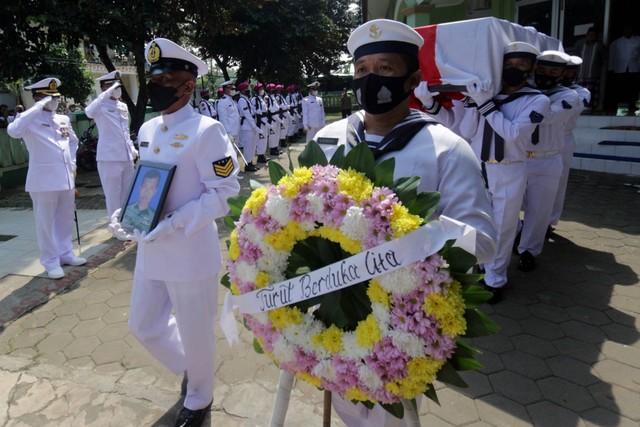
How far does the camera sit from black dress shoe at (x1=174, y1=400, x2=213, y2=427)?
275cm

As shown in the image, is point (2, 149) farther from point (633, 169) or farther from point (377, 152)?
point (633, 169)

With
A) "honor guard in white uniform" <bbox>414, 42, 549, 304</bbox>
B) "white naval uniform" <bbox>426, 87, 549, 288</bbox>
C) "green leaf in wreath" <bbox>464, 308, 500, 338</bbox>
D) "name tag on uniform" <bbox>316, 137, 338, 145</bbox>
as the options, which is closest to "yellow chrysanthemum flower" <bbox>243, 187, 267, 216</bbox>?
"name tag on uniform" <bbox>316, 137, 338, 145</bbox>

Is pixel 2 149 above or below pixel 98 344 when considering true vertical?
above

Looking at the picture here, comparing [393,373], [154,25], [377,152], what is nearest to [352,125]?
[377,152]

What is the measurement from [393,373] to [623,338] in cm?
309

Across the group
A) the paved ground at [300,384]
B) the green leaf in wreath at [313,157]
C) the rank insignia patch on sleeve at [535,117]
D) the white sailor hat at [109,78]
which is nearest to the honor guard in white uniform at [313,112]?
the white sailor hat at [109,78]

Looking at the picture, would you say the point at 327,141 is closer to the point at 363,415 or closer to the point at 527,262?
the point at 363,415

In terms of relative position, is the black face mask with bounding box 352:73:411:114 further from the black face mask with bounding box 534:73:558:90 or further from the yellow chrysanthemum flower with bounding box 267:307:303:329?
the black face mask with bounding box 534:73:558:90

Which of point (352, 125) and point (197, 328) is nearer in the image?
point (352, 125)

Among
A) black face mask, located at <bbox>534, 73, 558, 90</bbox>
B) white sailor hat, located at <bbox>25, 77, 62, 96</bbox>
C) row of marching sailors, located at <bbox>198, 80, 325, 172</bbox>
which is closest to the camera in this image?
black face mask, located at <bbox>534, 73, 558, 90</bbox>

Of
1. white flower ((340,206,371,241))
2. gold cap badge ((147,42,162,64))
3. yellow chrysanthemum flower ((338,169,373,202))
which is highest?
gold cap badge ((147,42,162,64))

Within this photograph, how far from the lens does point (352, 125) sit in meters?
1.91

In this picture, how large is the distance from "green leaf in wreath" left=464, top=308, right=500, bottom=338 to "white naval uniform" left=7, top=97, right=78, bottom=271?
5106 millimetres

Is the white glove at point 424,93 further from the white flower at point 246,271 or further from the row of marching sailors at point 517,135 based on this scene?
the white flower at point 246,271
